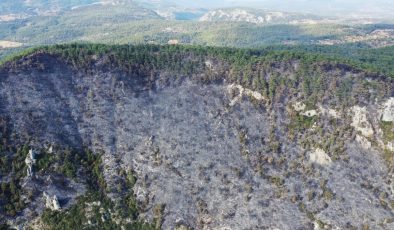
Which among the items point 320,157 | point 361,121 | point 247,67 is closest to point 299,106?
point 361,121

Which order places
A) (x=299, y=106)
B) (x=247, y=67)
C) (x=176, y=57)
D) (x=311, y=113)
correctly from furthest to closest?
(x=176, y=57) → (x=247, y=67) → (x=299, y=106) → (x=311, y=113)

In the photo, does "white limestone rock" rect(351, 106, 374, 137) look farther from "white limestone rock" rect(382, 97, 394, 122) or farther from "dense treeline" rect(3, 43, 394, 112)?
"white limestone rock" rect(382, 97, 394, 122)

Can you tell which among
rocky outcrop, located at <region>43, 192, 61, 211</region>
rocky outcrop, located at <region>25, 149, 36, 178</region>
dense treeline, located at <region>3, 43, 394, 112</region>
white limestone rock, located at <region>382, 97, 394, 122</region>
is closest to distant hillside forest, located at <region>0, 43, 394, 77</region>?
dense treeline, located at <region>3, 43, 394, 112</region>

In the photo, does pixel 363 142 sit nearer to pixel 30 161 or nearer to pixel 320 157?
pixel 320 157

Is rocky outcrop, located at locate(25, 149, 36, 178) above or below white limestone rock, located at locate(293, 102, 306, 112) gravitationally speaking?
below

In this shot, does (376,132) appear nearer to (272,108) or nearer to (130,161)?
(272,108)

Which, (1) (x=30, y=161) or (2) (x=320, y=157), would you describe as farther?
(2) (x=320, y=157)

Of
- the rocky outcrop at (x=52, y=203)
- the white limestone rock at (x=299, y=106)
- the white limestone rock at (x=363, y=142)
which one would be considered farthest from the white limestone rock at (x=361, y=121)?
the rocky outcrop at (x=52, y=203)

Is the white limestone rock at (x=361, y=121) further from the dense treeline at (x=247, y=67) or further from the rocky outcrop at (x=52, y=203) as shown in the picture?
the rocky outcrop at (x=52, y=203)

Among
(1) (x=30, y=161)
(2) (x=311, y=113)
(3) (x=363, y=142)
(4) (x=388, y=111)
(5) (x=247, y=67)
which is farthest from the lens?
(5) (x=247, y=67)
